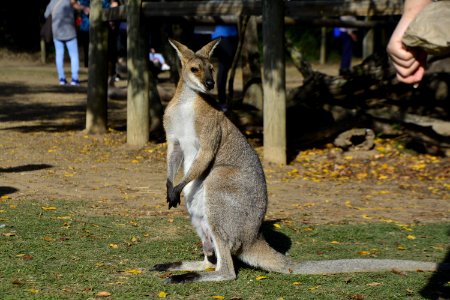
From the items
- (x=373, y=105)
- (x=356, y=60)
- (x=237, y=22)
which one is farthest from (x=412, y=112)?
(x=356, y=60)

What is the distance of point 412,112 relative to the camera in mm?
11234

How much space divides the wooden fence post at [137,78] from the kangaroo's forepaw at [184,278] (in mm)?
5787

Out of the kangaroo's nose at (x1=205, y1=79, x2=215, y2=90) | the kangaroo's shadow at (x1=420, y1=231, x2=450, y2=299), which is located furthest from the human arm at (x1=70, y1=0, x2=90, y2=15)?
the kangaroo's shadow at (x1=420, y1=231, x2=450, y2=299)

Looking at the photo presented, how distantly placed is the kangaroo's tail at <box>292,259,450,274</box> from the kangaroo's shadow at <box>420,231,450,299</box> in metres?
0.02

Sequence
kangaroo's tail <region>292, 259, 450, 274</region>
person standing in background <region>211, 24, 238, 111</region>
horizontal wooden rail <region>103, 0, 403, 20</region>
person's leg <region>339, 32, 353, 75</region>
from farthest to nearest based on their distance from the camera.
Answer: person's leg <region>339, 32, 353, 75</region>
person standing in background <region>211, 24, 238, 111</region>
horizontal wooden rail <region>103, 0, 403, 20</region>
kangaroo's tail <region>292, 259, 450, 274</region>

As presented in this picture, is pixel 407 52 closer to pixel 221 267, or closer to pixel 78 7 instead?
pixel 221 267

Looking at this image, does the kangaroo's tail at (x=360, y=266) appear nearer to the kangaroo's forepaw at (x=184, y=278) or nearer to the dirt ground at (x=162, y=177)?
the kangaroo's forepaw at (x=184, y=278)

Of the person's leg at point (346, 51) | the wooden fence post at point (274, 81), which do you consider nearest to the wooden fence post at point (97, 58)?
the wooden fence post at point (274, 81)

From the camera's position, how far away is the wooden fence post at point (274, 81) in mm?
9391

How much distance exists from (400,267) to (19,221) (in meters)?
2.89

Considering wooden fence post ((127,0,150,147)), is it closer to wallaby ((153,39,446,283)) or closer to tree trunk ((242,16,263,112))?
tree trunk ((242,16,263,112))

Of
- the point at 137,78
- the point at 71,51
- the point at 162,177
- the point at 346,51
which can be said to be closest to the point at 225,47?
the point at 137,78

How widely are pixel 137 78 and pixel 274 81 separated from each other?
2025mm

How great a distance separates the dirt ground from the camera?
7.72 m
